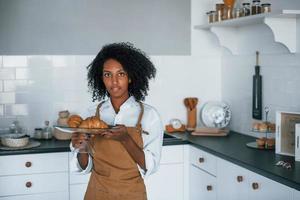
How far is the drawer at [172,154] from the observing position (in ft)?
10.2

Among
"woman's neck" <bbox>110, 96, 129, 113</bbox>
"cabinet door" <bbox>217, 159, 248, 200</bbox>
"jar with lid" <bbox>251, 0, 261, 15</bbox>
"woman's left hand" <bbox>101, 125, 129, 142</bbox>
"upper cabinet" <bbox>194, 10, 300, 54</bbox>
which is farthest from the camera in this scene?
"jar with lid" <bbox>251, 0, 261, 15</bbox>

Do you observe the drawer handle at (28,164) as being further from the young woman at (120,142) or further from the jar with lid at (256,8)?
the jar with lid at (256,8)

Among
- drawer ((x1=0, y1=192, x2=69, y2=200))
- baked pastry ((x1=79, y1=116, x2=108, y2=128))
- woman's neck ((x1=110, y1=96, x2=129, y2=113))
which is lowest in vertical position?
drawer ((x1=0, y1=192, x2=69, y2=200))

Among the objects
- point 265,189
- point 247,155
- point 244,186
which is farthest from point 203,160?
point 265,189

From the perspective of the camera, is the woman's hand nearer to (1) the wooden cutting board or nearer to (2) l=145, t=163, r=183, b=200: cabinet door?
(2) l=145, t=163, r=183, b=200: cabinet door

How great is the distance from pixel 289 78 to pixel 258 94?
1.05 ft

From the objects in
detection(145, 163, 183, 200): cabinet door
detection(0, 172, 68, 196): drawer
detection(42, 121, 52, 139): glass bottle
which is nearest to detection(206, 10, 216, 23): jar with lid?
detection(145, 163, 183, 200): cabinet door

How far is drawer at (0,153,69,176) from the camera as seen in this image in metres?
2.82

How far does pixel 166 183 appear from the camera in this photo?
3.15 m

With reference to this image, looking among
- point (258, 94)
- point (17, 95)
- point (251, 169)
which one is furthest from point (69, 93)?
point (251, 169)

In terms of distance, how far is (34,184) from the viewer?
288cm

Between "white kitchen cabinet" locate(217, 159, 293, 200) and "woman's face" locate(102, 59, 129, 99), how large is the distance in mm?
810

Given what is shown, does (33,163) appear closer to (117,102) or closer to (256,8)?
(117,102)

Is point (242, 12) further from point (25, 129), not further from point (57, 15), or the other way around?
point (25, 129)
